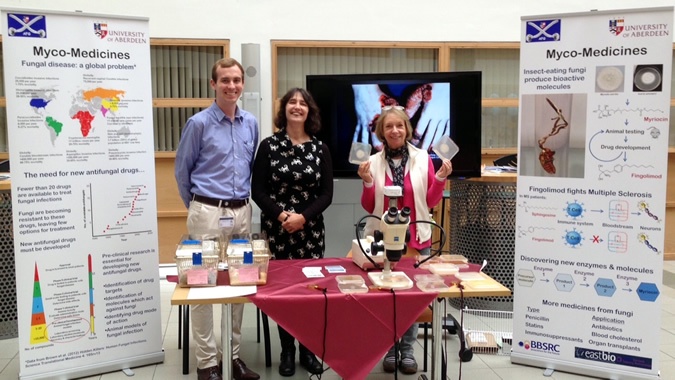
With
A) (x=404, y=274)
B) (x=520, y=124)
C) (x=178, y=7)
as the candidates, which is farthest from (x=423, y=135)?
(x=178, y=7)

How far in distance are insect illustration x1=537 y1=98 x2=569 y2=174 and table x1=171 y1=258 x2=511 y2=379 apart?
1002 millimetres

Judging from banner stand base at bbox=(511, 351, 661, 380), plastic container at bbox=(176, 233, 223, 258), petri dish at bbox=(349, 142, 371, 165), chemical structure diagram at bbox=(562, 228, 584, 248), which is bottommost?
banner stand base at bbox=(511, 351, 661, 380)

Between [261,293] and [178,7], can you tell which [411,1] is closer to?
[178,7]

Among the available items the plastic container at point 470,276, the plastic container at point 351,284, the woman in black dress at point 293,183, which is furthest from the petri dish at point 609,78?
the plastic container at point 351,284

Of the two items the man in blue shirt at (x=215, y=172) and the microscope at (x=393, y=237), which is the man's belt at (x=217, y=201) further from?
the microscope at (x=393, y=237)

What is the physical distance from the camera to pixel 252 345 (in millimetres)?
3605

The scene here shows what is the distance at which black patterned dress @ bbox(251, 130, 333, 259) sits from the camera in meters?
2.99

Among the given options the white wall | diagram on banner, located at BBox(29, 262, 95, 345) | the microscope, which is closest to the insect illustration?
the microscope

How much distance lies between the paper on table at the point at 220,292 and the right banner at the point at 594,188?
166 centimetres

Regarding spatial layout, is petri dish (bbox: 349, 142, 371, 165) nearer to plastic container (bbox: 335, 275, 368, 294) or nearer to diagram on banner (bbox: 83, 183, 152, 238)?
plastic container (bbox: 335, 275, 368, 294)

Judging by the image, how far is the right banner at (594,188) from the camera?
2.86 meters

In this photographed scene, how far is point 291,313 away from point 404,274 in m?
0.54

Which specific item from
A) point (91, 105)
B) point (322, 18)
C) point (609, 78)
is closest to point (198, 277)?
point (91, 105)

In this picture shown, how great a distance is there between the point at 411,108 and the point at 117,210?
2010mm
